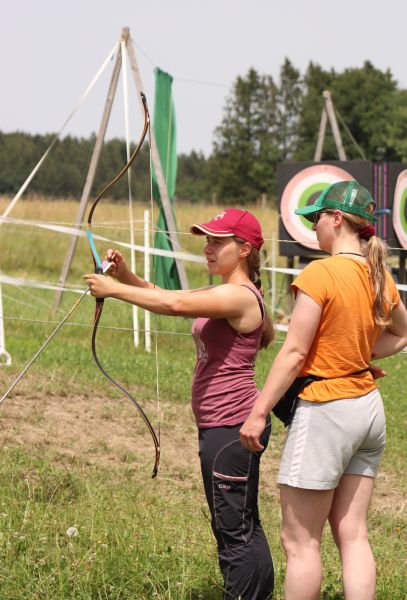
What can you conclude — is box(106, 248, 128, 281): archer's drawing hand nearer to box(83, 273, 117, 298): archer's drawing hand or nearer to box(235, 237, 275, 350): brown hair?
box(83, 273, 117, 298): archer's drawing hand

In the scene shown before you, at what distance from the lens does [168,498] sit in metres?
5.18

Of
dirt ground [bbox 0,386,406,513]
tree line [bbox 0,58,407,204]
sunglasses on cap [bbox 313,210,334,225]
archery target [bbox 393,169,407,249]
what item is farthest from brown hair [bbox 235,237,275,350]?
tree line [bbox 0,58,407,204]

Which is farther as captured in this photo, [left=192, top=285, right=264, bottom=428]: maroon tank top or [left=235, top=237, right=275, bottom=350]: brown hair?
[left=235, top=237, right=275, bottom=350]: brown hair

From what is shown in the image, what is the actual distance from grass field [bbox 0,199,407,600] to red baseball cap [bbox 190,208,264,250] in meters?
1.00

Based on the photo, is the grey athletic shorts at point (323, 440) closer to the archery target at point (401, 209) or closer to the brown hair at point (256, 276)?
the brown hair at point (256, 276)

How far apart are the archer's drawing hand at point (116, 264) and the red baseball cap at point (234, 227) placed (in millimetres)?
297

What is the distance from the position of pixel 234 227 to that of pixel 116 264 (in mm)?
450

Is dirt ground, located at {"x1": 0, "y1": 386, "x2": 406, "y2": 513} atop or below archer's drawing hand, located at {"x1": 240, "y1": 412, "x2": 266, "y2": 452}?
below

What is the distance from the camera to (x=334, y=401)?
9.80 feet

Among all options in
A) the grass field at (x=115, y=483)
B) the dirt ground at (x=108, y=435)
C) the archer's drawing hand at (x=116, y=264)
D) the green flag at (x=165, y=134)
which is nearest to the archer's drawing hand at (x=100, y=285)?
the archer's drawing hand at (x=116, y=264)

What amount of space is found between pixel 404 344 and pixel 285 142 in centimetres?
6209

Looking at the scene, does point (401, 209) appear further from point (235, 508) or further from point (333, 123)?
point (235, 508)

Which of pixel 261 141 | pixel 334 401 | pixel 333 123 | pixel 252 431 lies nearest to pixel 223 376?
pixel 252 431

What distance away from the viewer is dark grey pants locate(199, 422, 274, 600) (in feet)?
10.4
